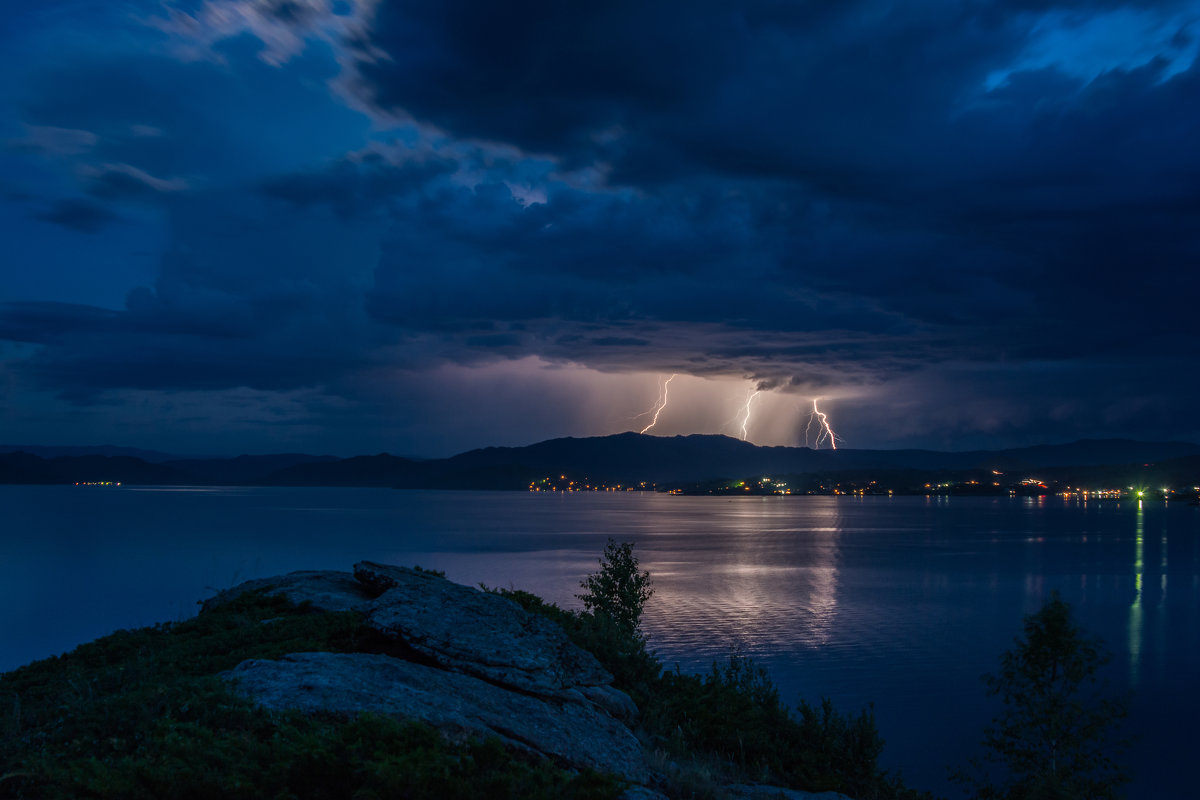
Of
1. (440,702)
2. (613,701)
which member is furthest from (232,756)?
(613,701)

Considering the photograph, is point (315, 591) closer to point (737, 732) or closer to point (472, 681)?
point (472, 681)

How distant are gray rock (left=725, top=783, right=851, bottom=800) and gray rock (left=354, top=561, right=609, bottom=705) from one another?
3.12 meters

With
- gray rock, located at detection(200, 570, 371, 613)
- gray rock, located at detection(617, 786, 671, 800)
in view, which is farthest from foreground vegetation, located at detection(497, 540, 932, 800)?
gray rock, located at detection(200, 570, 371, 613)

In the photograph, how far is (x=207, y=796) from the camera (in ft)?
26.0

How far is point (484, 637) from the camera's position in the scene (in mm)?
14000

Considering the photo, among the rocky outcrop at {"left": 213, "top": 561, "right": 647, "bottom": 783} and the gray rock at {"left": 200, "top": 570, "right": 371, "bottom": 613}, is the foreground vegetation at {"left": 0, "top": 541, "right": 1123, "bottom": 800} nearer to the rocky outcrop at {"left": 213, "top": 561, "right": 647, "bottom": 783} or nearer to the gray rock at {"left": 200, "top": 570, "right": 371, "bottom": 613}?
the rocky outcrop at {"left": 213, "top": 561, "right": 647, "bottom": 783}

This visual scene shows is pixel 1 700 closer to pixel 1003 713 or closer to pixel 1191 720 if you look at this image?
pixel 1003 713

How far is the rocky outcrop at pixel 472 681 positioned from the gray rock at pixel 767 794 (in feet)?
6.73

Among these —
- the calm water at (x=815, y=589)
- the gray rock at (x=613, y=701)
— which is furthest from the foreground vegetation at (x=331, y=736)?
the calm water at (x=815, y=589)

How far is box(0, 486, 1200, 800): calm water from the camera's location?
40000 millimetres

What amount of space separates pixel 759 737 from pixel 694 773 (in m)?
5.83

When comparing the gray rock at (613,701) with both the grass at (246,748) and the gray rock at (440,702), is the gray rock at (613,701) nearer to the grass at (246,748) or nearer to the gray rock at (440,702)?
the grass at (246,748)

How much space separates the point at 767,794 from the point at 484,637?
5.77 meters

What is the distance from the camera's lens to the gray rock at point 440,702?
1072 cm
